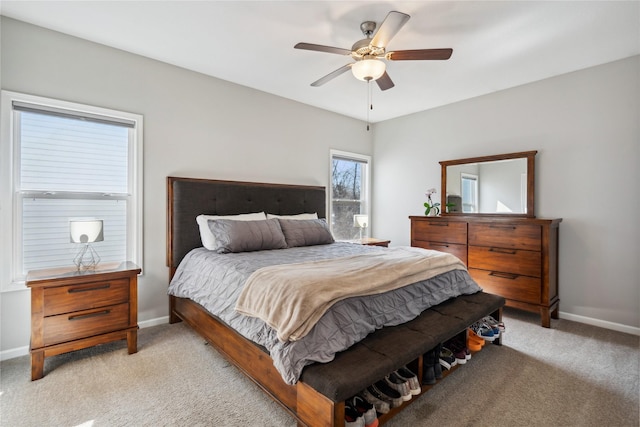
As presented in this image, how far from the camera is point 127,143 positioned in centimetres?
293

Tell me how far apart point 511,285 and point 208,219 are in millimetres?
3235

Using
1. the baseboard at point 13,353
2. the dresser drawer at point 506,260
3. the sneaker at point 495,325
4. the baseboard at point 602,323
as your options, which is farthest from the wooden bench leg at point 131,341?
the baseboard at point 602,323

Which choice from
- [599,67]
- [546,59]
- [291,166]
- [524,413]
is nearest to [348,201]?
[291,166]

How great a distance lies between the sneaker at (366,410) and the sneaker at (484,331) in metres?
1.32

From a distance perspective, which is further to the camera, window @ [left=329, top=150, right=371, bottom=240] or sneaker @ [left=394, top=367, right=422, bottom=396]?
window @ [left=329, top=150, right=371, bottom=240]

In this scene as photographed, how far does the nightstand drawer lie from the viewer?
84.0 inches

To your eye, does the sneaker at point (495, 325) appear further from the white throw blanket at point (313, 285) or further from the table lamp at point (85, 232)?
the table lamp at point (85, 232)

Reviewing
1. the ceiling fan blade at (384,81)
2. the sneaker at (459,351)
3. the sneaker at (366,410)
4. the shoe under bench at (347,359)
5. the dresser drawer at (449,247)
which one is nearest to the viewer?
the shoe under bench at (347,359)

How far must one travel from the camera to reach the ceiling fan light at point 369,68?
2309 millimetres

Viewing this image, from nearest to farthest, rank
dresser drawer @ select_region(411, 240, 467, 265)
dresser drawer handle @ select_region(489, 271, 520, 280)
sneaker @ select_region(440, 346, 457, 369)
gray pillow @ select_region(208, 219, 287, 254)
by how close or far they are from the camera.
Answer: sneaker @ select_region(440, 346, 457, 369)
gray pillow @ select_region(208, 219, 287, 254)
dresser drawer handle @ select_region(489, 271, 520, 280)
dresser drawer @ select_region(411, 240, 467, 265)

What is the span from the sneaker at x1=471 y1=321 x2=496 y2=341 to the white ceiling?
2.40 metres

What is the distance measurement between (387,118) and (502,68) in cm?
198

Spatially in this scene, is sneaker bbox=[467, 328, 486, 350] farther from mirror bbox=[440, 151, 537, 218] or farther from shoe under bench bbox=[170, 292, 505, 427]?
mirror bbox=[440, 151, 537, 218]

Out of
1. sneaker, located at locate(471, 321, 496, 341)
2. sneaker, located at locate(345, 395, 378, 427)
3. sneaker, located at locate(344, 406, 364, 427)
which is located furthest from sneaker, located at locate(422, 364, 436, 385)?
sneaker, located at locate(471, 321, 496, 341)
